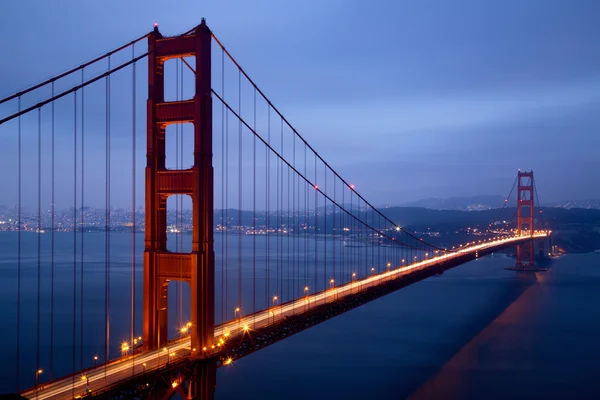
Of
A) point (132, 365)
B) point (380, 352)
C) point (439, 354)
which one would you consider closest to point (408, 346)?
point (439, 354)

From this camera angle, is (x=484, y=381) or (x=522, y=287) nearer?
(x=484, y=381)

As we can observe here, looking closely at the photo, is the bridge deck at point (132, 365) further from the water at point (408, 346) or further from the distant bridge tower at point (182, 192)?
the water at point (408, 346)

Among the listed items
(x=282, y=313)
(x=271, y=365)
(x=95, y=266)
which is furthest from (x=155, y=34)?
(x=95, y=266)

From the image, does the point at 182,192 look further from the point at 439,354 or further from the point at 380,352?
the point at 439,354

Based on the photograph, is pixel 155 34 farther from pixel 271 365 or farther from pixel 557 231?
pixel 557 231

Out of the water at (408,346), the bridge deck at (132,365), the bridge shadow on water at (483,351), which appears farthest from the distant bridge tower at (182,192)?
the bridge shadow on water at (483,351)

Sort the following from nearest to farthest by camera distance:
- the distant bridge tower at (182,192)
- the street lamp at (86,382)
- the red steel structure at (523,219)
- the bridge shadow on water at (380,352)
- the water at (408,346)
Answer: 1. the street lamp at (86,382)
2. the distant bridge tower at (182,192)
3. the bridge shadow on water at (380,352)
4. the water at (408,346)
5. the red steel structure at (523,219)
